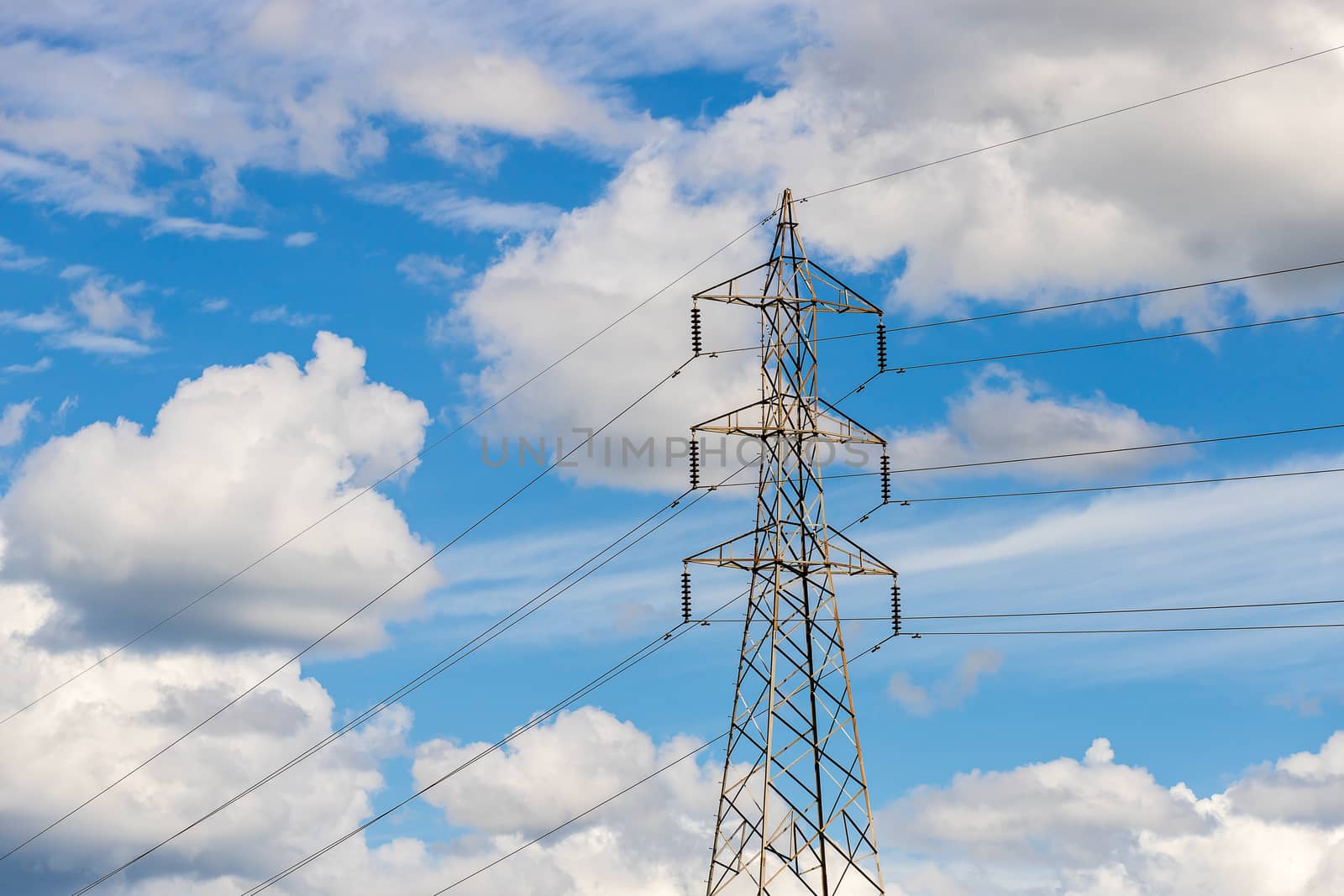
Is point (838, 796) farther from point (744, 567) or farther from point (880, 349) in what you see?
point (880, 349)

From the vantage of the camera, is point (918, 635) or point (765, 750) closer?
point (765, 750)

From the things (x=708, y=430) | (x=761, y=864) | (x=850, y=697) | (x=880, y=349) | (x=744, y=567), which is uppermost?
(x=880, y=349)

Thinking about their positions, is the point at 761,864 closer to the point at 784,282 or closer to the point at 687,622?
the point at 687,622

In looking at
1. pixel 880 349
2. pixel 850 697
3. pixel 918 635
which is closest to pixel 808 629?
pixel 850 697

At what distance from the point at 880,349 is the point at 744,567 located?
10.4m

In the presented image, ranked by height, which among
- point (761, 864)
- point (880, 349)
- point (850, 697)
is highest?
point (880, 349)

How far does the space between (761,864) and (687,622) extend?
914 cm

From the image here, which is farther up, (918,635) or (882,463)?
(882,463)

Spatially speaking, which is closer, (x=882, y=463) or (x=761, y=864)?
(x=761, y=864)

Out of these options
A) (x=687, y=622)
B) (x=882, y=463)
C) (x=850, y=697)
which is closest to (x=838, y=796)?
(x=850, y=697)

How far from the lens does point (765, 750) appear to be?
59.3m

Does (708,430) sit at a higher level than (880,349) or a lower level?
lower

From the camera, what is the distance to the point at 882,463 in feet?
214

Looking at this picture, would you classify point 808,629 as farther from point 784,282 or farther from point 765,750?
point 784,282
